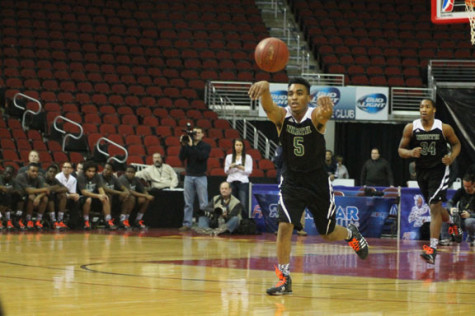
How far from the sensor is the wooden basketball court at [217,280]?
5066mm

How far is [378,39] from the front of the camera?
2522cm

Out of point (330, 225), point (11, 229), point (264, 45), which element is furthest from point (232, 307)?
point (11, 229)

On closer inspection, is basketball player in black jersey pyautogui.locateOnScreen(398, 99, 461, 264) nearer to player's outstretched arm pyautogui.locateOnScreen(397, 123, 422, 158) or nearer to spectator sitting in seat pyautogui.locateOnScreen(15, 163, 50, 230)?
player's outstretched arm pyautogui.locateOnScreen(397, 123, 422, 158)

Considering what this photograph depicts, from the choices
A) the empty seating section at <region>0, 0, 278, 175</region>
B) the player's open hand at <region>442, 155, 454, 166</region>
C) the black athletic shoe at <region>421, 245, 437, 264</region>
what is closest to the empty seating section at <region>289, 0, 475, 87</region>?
the empty seating section at <region>0, 0, 278, 175</region>

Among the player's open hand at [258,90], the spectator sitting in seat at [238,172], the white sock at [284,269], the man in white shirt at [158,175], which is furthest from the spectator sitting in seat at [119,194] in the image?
the player's open hand at [258,90]

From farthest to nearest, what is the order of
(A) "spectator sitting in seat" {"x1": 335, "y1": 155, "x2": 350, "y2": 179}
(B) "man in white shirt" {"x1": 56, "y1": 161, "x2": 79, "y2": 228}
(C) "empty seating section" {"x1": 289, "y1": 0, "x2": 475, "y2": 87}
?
(C) "empty seating section" {"x1": 289, "y1": 0, "x2": 475, "y2": 87}, (A) "spectator sitting in seat" {"x1": 335, "y1": 155, "x2": 350, "y2": 179}, (B) "man in white shirt" {"x1": 56, "y1": 161, "x2": 79, "y2": 228}

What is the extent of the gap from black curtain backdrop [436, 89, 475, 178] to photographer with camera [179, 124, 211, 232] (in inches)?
315

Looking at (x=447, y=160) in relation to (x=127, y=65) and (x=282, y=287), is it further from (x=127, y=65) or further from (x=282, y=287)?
(x=127, y=65)

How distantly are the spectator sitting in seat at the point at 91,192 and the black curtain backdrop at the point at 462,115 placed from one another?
944 centimetres

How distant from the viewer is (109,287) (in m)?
5.93

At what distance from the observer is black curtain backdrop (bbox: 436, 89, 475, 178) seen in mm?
20719

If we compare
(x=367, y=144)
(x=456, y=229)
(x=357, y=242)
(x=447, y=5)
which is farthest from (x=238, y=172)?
(x=357, y=242)

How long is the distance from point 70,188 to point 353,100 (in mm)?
8422

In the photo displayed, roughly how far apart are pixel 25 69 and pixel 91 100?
79.5 inches
